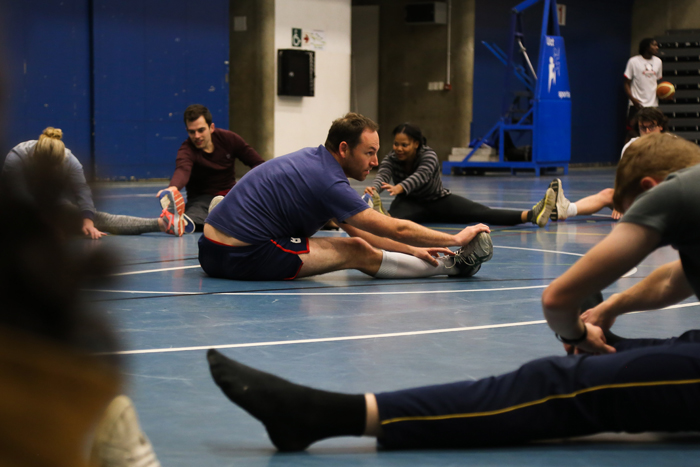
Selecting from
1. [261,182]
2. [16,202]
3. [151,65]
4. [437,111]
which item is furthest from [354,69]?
[16,202]

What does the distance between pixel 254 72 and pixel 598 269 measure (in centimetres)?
1674

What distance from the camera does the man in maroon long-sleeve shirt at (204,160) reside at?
313 inches

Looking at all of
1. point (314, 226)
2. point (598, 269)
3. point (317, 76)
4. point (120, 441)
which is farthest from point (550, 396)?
point (317, 76)

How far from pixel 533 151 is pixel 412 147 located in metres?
10.5

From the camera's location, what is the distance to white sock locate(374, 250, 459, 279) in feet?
18.4

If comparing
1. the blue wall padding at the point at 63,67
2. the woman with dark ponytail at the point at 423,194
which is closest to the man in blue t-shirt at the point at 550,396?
the woman with dark ponytail at the point at 423,194

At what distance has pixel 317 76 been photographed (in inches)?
754

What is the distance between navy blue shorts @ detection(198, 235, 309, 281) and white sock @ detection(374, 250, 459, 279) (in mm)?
583

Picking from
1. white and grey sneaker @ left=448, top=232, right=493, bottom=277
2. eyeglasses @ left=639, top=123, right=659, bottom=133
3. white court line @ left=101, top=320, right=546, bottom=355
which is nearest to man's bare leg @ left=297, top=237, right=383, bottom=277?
white and grey sneaker @ left=448, top=232, right=493, bottom=277

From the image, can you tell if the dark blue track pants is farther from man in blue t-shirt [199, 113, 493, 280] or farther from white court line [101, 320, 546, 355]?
man in blue t-shirt [199, 113, 493, 280]

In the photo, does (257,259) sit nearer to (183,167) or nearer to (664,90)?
(183,167)

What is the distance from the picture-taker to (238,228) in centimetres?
521

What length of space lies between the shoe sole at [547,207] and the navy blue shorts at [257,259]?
151 inches

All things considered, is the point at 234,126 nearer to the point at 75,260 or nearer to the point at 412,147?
the point at 412,147
